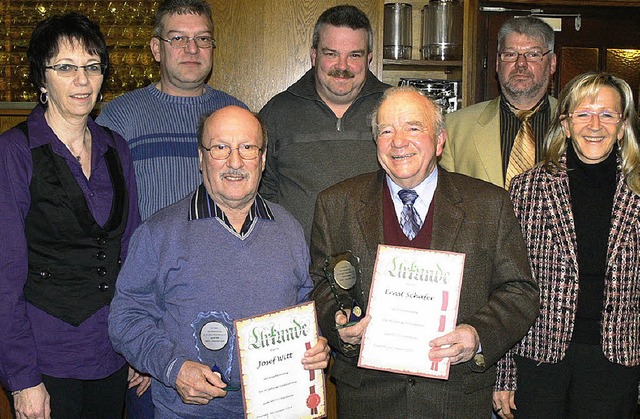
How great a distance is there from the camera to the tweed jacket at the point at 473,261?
7.77 feet

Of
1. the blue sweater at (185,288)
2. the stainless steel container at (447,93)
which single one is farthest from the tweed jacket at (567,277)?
the stainless steel container at (447,93)

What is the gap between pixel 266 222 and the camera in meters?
2.51

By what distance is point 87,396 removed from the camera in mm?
2605

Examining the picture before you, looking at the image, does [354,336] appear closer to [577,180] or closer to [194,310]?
[194,310]

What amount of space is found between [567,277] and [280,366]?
1.11 m

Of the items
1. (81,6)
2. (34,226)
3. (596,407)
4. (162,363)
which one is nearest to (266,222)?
(162,363)

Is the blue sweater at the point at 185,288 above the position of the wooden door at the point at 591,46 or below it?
below

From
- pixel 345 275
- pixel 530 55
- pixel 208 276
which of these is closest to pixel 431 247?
pixel 345 275

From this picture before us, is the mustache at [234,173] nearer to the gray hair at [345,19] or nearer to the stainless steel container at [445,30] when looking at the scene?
the gray hair at [345,19]

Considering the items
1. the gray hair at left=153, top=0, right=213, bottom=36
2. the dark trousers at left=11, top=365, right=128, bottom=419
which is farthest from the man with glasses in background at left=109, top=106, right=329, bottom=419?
the gray hair at left=153, top=0, right=213, bottom=36

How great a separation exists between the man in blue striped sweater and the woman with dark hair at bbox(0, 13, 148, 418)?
38 cm

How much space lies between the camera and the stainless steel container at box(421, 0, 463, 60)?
14.9 feet

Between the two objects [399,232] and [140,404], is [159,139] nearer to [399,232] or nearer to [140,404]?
[140,404]

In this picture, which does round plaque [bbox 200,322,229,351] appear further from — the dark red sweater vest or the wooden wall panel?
the wooden wall panel
